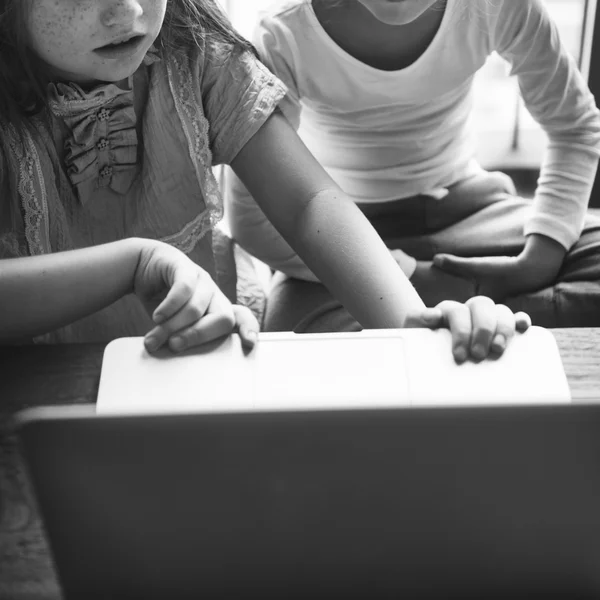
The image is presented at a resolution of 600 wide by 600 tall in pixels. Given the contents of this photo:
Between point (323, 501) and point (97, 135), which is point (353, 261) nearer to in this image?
point (97, 135)

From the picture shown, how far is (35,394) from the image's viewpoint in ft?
1.74

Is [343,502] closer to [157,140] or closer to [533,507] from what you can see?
[533,507]

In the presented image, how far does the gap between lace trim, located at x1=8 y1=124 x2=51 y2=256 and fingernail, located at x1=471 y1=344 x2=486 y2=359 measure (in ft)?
1.34

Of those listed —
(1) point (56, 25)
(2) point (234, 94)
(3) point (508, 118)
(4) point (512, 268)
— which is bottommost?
(3) point (508, 118)

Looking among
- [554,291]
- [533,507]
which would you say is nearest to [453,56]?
[554,291]

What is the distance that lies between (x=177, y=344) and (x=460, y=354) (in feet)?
0.57

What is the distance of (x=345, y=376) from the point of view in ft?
1.61

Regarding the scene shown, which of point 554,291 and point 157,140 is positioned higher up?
point 157,140

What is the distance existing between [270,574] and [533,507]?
0.11m

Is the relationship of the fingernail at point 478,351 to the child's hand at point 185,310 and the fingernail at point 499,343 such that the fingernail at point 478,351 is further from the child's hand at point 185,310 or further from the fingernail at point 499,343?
the child's hand at point 185,310

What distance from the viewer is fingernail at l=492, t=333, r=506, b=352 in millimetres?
519

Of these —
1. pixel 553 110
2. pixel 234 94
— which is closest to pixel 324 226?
pixel 234 94

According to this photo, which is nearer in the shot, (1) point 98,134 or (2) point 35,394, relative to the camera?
(2) point 35,394

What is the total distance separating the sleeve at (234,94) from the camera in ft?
2.57
